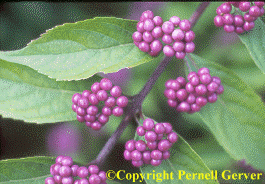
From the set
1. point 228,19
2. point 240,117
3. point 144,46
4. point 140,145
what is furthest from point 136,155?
point 228,19

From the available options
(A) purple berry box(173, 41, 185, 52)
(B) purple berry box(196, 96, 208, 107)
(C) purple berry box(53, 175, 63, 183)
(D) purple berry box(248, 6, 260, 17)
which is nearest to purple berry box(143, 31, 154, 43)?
(A) purple berry box(173, 41, 185, 52)

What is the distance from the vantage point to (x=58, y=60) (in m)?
1.28

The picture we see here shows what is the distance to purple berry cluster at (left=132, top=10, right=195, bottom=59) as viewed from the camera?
126 cm

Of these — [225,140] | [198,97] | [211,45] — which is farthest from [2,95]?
[211,45]

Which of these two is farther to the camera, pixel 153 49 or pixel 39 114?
pixel 39 114

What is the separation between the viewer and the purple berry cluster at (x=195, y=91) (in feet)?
4.46

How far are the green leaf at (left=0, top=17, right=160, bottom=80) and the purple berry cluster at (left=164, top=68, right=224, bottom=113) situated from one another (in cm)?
22

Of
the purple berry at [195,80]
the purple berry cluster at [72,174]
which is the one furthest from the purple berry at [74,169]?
the purple berry at [195,80]

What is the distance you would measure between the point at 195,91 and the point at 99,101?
1.45ft

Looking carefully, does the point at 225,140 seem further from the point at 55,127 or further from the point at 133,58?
the point at 55,127

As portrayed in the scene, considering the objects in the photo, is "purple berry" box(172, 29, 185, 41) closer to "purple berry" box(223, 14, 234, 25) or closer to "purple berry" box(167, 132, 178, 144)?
"purple berry" box(223, 14, 234, 25)

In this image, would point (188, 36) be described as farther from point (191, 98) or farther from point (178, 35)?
point (191, 98)

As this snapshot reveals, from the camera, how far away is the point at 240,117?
1.53 m

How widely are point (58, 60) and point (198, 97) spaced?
2.13 feet
